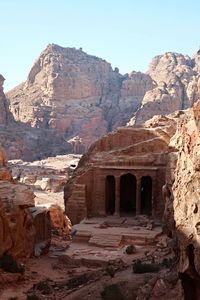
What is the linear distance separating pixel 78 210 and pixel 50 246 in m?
3.41

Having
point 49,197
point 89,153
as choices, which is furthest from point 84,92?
point 89,153

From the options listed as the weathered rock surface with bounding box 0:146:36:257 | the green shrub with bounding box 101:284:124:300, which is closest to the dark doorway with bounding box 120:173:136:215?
the weathered rock surface with bounding box 0:146:36:257

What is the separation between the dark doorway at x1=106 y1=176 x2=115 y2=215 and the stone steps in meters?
6.10

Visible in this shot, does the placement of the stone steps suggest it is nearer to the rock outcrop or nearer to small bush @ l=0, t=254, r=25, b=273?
the rock outcrop

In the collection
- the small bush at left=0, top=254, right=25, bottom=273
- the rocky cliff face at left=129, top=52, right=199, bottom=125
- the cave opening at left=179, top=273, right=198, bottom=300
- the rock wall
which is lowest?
the small bush at left=0, top=254, right=25, bottom=273

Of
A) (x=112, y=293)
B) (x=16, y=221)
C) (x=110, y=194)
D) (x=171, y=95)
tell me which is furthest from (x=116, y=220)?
(x=171, y=95)

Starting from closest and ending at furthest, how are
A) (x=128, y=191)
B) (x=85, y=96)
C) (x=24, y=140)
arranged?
(x=128, y=191)
(x=24, y=140)
(x=85, y=96)

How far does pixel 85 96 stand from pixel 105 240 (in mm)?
88525

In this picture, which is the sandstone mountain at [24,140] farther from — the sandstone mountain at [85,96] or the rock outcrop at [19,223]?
the rock outcrop at [19,223]

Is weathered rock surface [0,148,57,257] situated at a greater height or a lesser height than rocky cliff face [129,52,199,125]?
lesser

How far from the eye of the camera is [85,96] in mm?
107938

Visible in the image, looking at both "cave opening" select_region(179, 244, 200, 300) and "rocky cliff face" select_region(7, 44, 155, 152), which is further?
"rocky cliff face" select_region(7, 44, 155, 152)

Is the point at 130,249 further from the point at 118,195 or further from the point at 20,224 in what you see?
the point at 118,195

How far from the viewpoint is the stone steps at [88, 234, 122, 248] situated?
21000 millimetres
